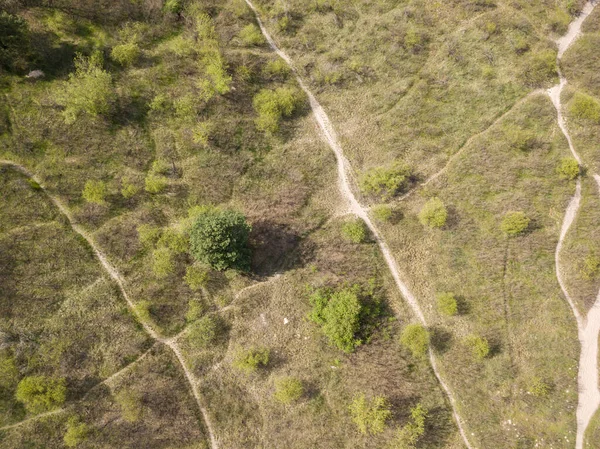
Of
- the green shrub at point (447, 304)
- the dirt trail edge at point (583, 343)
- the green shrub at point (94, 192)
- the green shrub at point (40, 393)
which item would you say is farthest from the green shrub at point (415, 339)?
the green shrub at point (94, 192)

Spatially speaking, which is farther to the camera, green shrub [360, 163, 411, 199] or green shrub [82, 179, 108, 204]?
green shrub [360, 163, 411, 199]

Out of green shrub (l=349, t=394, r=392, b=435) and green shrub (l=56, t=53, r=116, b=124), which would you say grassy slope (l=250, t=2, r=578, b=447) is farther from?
green shrub (l=56, t=53, r=116, b=124)

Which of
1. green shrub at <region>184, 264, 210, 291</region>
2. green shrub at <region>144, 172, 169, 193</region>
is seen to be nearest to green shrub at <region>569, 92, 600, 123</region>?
green shrub at <region>184, 264, 210, 291</region>

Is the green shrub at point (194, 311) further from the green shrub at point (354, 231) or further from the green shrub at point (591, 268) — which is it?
the green shrub at point (591, 268)

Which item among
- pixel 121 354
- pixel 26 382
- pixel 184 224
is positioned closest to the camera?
pixel 26 382

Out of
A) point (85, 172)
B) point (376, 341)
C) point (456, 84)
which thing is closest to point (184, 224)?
point (85, 172)

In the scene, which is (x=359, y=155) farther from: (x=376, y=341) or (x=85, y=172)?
(x=85, y=172)
